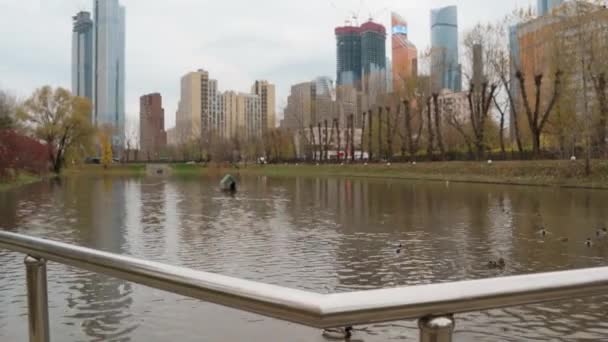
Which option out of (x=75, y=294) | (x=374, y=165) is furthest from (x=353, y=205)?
(x=374, y=165)

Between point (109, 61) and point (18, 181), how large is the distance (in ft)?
340

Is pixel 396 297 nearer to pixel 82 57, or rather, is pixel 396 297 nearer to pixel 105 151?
pixel 105 151

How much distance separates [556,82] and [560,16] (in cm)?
388

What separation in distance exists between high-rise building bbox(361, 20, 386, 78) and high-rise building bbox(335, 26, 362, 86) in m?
1.54

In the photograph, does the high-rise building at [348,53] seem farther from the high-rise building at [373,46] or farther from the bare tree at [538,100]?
the bare tree at [538,100]

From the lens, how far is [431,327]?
1271mm

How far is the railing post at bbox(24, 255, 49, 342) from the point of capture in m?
2.15

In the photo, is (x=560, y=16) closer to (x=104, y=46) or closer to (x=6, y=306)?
(x=6, y=306)

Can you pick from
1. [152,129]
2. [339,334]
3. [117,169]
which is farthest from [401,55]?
[339,334]

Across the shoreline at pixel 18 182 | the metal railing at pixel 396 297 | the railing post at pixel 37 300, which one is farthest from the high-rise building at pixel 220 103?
the metal railing at pixel 396 297

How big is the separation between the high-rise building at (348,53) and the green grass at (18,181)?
8560 cm

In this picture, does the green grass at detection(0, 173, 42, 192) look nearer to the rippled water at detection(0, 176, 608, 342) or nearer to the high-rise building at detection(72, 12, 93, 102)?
the rippled water at detection(0, 176, 608, 342)

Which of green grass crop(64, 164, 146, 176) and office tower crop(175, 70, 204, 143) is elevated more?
office tower crop(175, 70, 204, 143)

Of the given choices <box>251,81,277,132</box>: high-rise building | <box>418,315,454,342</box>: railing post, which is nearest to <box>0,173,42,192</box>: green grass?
<box>418,315,454,342</box>: railing post
